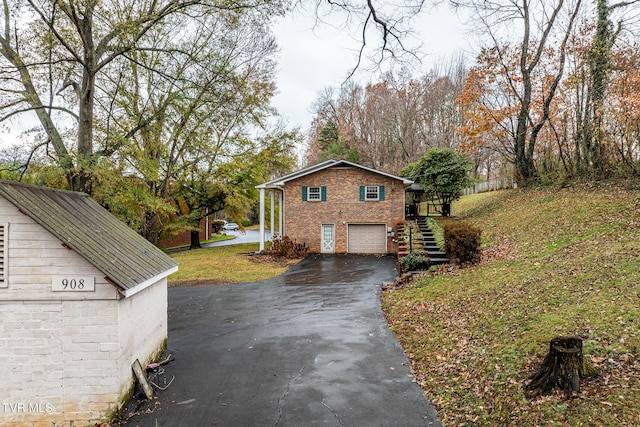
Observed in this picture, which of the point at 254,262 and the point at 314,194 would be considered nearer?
the point at 254,262

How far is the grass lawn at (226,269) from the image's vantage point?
1452 centimetres

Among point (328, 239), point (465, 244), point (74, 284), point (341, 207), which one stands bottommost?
point (328, 239)

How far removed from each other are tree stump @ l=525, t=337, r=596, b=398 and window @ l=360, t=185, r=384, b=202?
1704 centimetres

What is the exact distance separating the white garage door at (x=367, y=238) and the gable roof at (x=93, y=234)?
15259mm

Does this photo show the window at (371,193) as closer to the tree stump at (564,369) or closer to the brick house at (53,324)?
the tree stump at (564,369)

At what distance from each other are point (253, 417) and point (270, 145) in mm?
23150

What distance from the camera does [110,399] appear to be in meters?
4.86

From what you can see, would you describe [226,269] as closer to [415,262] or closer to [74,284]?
[415,262]

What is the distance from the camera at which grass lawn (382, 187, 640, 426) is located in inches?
158

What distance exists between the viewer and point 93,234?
18.4 ft

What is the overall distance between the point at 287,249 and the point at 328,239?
2787mm

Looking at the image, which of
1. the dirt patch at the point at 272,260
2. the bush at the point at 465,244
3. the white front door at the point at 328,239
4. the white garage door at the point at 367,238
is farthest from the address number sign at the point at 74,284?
the white garage door at the point at 367,238

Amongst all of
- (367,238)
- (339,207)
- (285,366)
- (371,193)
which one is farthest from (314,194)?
(285,366)

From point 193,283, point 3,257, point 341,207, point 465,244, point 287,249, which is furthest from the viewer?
point 341,207
